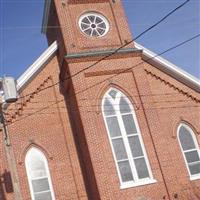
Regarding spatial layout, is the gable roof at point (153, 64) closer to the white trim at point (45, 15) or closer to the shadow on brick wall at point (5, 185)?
the white trim at point (45, 15)

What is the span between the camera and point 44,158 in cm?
1753

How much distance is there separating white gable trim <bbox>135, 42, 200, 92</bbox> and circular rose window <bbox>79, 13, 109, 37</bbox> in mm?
1731

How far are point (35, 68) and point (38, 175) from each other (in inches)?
172

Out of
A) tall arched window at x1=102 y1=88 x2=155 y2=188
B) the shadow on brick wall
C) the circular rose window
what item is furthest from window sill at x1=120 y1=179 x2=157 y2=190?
the circular rose window

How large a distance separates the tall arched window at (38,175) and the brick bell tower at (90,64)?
4.79 feet

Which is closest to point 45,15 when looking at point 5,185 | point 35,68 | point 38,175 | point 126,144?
point 35,68

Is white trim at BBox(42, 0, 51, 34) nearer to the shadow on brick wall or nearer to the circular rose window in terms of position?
the circular rose window

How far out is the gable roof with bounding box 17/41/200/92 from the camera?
18.2m

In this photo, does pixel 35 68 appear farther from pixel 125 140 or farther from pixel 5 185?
pixel 5 185

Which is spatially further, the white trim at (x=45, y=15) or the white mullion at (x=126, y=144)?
the white trim at (x=45, y=15)

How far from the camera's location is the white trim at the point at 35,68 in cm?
1797

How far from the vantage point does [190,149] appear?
19.6 m

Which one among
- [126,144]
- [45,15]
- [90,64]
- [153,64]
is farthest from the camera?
[45,15]

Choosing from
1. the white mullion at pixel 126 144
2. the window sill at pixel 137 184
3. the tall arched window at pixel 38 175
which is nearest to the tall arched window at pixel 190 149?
the window sill at pixel 137 184
